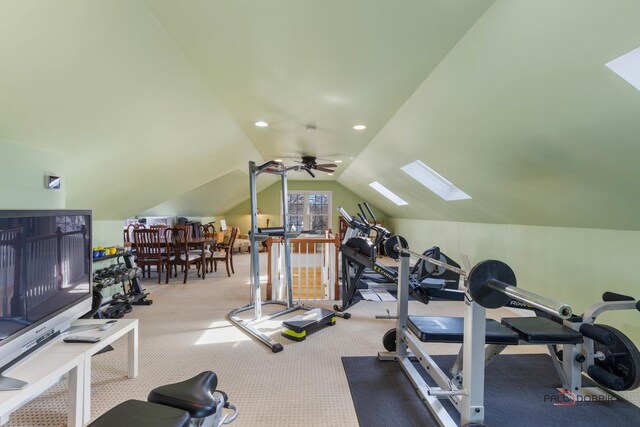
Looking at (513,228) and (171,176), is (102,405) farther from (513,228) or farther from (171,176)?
(513,228)

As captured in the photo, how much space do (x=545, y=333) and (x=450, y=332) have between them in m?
0.61

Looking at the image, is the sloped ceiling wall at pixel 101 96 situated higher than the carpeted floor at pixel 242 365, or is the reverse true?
the sloped ceiling wall at pixel 101 96

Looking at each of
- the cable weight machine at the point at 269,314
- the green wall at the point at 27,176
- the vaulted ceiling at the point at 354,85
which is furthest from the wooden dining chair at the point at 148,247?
the green wall at the point at 27,176

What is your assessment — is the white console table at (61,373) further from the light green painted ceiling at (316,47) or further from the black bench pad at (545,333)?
the black bench pad at (545,333)

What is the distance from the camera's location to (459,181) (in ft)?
11.9

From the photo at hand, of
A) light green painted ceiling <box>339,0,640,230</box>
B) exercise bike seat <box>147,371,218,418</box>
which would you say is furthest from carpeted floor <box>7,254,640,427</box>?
light green painted ceiling <box>339,0,640,230</box>

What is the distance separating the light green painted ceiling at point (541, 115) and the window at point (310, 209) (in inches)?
242

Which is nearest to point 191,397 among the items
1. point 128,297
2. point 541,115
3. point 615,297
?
point 541,115

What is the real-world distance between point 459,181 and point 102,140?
12.4ft

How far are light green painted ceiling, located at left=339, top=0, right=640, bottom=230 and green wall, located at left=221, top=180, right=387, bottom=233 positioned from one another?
19.7 feet

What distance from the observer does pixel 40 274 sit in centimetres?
151

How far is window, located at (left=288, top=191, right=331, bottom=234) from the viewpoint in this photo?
9516 mm

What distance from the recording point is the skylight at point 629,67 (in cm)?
141

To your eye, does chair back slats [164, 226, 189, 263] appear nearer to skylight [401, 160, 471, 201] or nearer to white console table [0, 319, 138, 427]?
white console table [0, 319, 138, 427]
